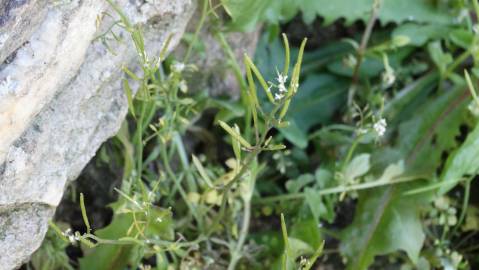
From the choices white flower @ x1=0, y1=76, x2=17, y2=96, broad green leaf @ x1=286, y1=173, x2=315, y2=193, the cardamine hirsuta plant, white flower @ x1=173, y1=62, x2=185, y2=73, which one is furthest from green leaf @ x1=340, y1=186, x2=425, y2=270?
white flower @ x1=0, y1=76, x2=17, y2=96

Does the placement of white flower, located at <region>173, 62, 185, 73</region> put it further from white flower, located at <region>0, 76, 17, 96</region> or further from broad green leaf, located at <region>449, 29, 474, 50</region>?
broad green leaf, located at <region>449, 29, 474, 50</region>

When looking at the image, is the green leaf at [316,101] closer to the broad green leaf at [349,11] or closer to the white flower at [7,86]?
the broad green leaf at [349,11]

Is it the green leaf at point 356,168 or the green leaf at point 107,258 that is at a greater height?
the green leaf at point 107,258

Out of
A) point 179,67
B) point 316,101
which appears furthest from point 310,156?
point 179,67

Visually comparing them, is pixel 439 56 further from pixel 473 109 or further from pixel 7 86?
pixel 7 86

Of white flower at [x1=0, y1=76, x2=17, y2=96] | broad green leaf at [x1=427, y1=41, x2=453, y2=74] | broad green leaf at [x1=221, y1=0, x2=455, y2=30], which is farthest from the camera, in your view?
broad green leaf at [x1=427, y1=41, x2=453, y2=74]

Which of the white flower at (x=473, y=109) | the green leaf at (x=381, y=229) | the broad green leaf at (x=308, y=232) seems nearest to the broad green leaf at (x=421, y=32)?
the white flower at (x=473, y=109)
